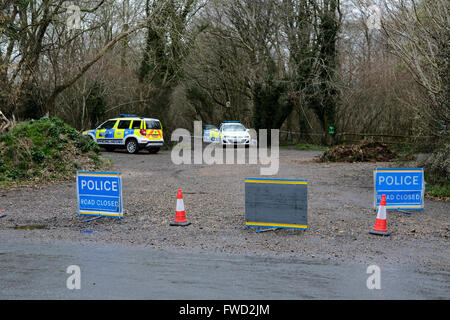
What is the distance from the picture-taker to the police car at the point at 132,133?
83.4 feet

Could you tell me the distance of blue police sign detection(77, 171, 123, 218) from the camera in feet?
30.5

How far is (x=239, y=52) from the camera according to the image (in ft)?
123

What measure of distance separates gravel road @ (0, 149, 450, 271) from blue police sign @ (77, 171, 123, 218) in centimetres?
23

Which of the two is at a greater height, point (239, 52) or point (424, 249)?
point (239, 52)

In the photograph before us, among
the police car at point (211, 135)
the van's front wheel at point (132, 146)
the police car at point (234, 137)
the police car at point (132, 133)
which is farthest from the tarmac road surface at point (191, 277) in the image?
the police car at point (211, 135)

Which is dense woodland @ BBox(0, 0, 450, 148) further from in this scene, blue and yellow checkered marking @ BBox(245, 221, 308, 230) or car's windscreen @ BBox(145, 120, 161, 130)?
blue and yellow checkered marking @ BBox(245, 221, 308, 230)

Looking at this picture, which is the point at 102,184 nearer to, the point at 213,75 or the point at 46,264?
the point at 46,264

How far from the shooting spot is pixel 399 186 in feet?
32.9

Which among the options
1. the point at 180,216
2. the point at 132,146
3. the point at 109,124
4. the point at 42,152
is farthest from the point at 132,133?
the point at 180,216

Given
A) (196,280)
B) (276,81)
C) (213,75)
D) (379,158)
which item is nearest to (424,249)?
(196,280)

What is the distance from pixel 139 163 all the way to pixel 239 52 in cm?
A: 1914

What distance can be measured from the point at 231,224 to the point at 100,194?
9.03 feet

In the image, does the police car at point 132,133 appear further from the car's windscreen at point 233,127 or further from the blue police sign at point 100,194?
the blue police sign at point 100,194

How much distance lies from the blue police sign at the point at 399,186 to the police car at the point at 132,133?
17.3m
